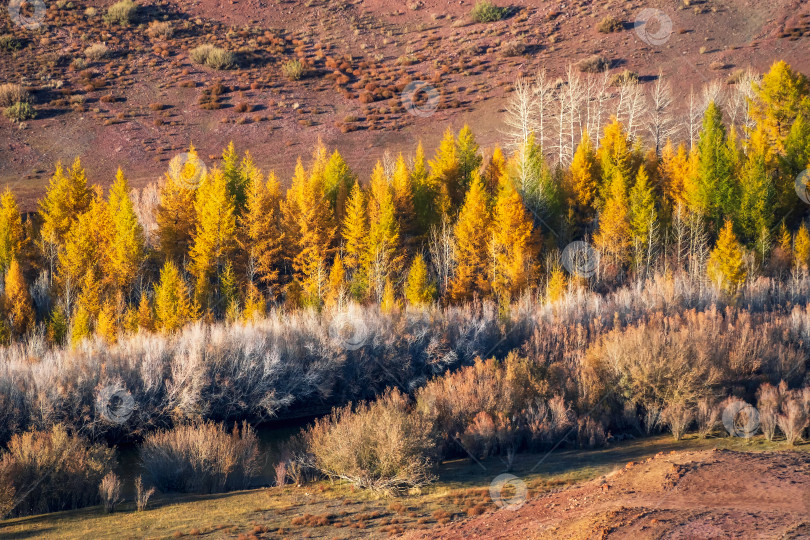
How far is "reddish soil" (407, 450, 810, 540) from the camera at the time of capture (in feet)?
40.2

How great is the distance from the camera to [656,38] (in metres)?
80.1

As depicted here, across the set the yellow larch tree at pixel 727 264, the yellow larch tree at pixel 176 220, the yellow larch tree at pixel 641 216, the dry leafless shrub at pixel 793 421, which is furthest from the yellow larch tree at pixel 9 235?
the dry leafless shrub at pixel 793 421

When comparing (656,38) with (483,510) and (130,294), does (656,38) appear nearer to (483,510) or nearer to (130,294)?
(130,294)

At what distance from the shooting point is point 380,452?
63.1ft

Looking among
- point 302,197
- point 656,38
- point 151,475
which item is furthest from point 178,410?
point 656,38

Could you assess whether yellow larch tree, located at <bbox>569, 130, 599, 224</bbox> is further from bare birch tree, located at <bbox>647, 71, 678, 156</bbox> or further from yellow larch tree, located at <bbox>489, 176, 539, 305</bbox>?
bare birch tree, located at <bbox>647, 71, 678, 156</bbox>

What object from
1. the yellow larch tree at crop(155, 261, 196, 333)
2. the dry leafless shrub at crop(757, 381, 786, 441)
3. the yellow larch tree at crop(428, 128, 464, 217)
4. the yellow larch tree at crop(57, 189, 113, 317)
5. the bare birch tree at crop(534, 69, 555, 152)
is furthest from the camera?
the bare birch tree at crop(534, 69, 555, 152)

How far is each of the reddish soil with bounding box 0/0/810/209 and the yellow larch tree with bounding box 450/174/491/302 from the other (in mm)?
21198

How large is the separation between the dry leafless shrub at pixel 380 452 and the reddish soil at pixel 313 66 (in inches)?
1741

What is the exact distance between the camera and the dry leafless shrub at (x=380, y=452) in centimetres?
1905

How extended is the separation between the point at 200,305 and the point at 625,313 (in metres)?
20.8

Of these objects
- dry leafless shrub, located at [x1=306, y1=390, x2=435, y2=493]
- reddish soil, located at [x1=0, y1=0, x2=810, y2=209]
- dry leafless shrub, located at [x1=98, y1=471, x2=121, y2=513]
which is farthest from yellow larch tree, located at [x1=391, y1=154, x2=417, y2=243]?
dry leafless shrub, located at [x1=98, y1=471, x2=121, y2=513]

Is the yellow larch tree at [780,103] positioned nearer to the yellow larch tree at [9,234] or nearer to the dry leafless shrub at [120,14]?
the yellow larch tree at [9,234]

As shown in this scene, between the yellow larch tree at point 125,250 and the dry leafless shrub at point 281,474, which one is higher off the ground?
the yellow larch tree at point 125,250
